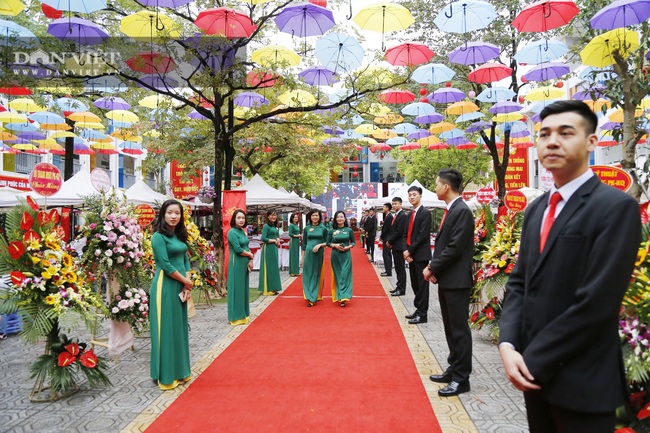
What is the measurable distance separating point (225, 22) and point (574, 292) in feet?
27.1

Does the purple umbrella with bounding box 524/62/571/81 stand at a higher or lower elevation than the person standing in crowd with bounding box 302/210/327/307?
higher

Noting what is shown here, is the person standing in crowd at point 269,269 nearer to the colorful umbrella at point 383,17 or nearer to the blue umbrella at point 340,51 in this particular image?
the blue umbrella at point 340,51

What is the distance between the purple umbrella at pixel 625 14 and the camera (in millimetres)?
6387

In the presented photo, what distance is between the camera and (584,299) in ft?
5.73

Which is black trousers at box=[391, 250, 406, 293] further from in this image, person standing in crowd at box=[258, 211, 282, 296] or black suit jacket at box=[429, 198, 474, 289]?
black suit jacket at box=[429, 198, 474, 289]

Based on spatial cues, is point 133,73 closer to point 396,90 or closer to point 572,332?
point 396,90

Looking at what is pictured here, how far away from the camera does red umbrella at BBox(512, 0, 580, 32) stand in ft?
26.7

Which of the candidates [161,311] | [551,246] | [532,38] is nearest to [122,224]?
[161,311]

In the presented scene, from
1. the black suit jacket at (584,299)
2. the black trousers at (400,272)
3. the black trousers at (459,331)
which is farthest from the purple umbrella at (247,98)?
the black suit jacket at (584,299)

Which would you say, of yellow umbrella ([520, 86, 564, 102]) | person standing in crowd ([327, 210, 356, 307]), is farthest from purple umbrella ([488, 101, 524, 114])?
person standing in crowd ([327, 210, 356, 307])

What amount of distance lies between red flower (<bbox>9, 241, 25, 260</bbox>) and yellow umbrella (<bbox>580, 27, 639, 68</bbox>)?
7.77 m

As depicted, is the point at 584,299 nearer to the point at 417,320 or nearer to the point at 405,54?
the point at 417,320

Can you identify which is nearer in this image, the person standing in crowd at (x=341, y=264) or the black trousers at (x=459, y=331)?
the black trousers at (x=459, y=331)

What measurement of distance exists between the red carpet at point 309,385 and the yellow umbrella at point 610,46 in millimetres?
5043
